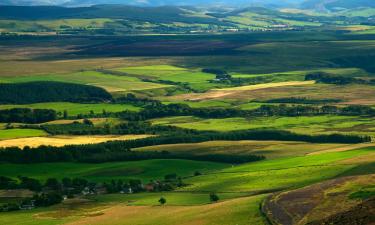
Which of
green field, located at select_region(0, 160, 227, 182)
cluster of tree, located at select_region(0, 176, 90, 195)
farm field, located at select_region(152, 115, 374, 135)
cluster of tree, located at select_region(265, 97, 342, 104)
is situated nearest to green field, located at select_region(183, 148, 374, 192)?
green field, located at select_region(0, 160, 227, 182)

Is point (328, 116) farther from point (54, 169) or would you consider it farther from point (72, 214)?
point (72, 214)

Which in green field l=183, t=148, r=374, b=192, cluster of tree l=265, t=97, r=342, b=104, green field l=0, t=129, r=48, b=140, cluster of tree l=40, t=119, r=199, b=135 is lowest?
cluster of tree l=265, t=97, r=342, b=104

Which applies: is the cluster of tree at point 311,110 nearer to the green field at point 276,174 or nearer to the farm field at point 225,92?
the farm field at point 225,92

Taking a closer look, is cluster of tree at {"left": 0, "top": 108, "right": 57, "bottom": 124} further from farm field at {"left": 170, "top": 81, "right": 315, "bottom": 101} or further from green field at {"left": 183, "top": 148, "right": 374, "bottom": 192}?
green field at {"left": 183, "top": 148, "right": 374, "bottom": 192}

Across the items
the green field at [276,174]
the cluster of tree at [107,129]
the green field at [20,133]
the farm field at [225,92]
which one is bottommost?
the farm field at [225,92]

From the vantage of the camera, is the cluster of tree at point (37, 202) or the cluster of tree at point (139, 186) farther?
the cluster of tree at point (139, 186)

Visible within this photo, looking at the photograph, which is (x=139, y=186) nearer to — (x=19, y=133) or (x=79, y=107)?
(x=19, y=133)

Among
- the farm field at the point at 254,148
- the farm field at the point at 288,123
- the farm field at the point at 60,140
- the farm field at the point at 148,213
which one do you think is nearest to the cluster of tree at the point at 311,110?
the farm field at the point at 288,123

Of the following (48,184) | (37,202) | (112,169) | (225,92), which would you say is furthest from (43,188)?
(225,92)
